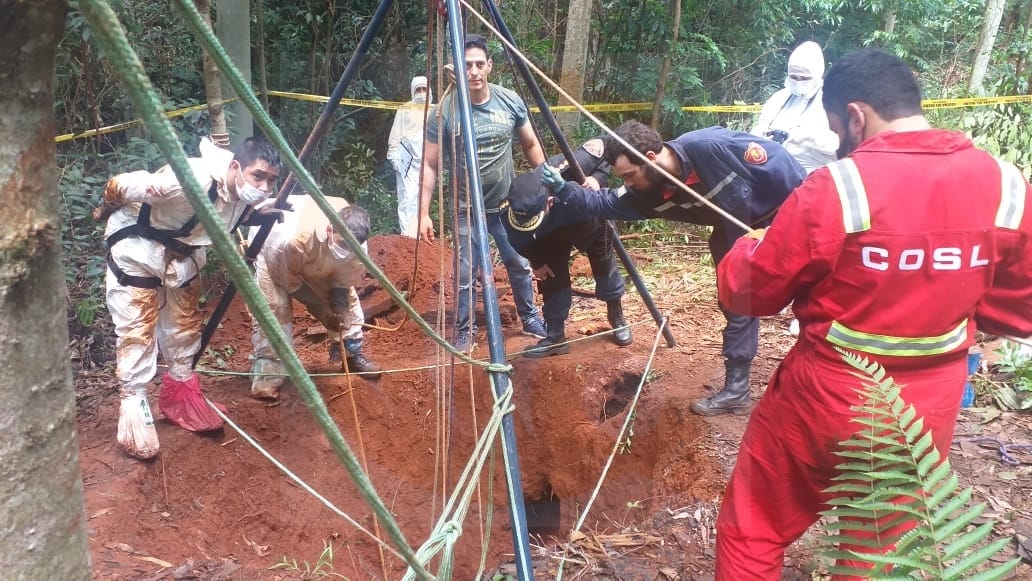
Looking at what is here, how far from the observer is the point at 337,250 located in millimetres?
3971

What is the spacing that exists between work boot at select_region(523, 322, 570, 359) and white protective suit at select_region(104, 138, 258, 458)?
2.02 metres

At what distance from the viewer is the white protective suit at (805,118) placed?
4430mm

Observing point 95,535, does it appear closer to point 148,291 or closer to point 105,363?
point 148,291

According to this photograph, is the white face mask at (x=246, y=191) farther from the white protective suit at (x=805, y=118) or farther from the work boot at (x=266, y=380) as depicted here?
the white protective suit at (x=805, y=118)

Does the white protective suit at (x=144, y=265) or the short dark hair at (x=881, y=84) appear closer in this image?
the short dark hair at (x=881, y=84)

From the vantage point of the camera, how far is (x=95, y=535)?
2.95 metres

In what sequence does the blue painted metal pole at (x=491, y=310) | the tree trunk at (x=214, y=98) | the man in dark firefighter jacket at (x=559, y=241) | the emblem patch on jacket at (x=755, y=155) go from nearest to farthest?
the blue painted metal pole at (x=491, y=310) < the emblem patch on jacket at (x=755, y=155) < the man in dark firefighter jacket at (x=559, y=241) < the tree trunk at (x=214, y=98)

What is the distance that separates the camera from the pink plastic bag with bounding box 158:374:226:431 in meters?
3.74

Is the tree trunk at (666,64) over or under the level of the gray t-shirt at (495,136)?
over

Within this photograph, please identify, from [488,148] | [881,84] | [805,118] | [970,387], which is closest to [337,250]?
[488,148]

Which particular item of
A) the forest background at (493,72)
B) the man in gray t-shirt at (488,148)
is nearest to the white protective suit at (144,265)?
the forest background at (493,72)

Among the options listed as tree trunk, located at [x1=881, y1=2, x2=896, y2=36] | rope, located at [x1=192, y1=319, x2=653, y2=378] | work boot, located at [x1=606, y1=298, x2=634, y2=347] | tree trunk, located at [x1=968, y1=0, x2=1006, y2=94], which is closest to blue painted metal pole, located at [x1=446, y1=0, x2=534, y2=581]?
rope, located at [x1=192, y1=319, x2=653, y2=378]

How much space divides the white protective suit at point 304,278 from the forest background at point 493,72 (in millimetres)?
1050

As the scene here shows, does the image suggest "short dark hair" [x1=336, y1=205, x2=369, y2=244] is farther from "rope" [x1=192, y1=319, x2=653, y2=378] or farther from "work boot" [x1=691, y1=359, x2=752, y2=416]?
"work boot" [x1=691, y1=359, x2=752, y2=416]
